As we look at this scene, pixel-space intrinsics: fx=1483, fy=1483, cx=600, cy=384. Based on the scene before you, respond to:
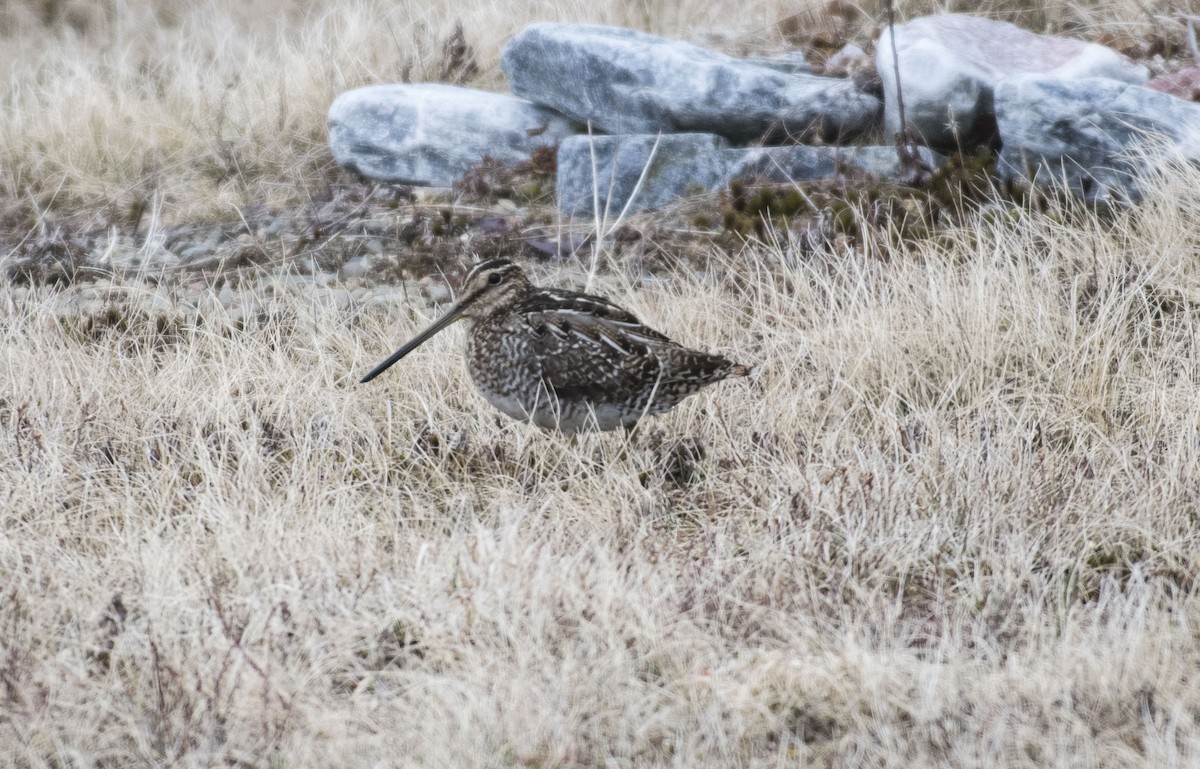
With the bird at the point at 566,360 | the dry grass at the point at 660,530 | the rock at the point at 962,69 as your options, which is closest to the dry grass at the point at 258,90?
the rock at the point at 962,69

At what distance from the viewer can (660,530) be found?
4.23 meters

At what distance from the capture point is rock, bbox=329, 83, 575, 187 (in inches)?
299

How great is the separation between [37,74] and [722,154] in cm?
574

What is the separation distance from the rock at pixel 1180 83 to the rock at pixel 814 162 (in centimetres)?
106

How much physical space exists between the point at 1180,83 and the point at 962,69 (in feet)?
3.49

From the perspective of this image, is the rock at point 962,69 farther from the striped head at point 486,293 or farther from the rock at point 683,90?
the striped head at point 486,293

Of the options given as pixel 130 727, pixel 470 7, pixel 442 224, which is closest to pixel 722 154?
pixel 442 224

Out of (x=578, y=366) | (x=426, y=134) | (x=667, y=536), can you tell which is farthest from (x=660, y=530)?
(x=426, y=134)

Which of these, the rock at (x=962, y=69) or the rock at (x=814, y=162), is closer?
the rock at (x=962, y=69)

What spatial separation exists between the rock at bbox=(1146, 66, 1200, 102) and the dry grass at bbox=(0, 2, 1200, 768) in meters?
1.02

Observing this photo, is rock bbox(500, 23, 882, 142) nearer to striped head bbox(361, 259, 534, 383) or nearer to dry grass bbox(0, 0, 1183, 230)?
dry grass bbox(0, 0, 1183, 230)

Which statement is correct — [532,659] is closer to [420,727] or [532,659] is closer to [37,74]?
[420,727]

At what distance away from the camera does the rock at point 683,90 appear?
6.95 metres

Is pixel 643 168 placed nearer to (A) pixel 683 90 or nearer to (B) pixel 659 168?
(B) pixel 659 168
